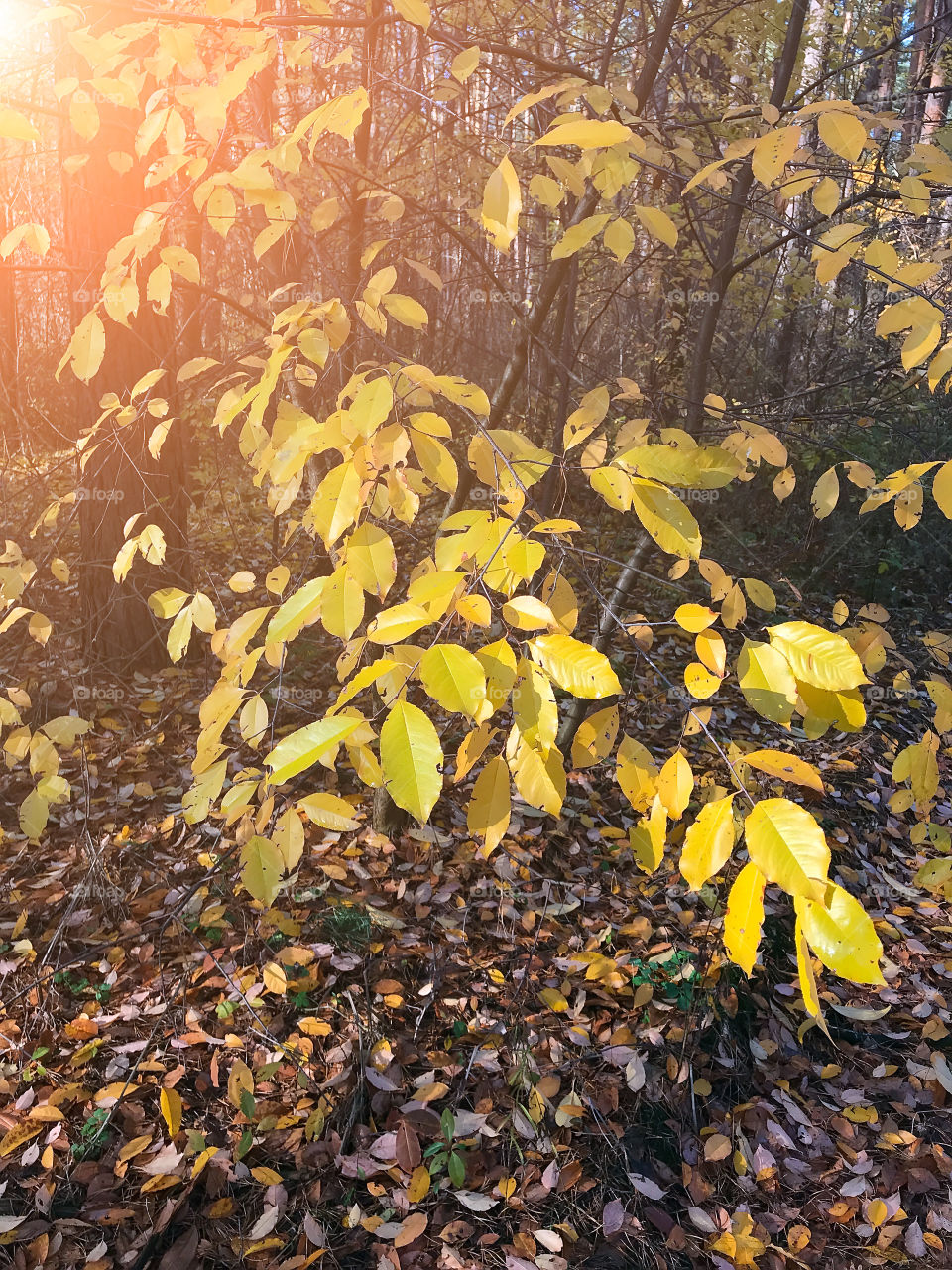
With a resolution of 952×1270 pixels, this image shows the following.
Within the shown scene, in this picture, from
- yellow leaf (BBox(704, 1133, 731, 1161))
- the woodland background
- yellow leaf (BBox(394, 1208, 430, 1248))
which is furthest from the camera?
yellow leaf (BBox(704, 1133, 731, 1161))

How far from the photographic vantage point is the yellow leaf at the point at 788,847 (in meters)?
0.65

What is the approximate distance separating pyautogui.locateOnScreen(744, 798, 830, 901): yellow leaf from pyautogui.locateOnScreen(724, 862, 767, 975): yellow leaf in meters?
0.03

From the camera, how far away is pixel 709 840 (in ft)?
2.57

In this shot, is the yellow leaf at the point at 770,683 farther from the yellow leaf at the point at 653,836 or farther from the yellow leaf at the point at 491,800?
the yellow leaf at the point at 491,800

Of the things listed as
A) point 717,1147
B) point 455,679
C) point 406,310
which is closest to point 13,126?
point 406,310

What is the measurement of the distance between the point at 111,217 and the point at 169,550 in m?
1.46

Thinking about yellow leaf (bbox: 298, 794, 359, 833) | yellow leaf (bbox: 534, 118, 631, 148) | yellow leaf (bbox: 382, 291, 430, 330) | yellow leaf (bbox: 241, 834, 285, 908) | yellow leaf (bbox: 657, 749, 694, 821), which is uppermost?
yellow leaf (bbox: 534, 118, 631, 148)

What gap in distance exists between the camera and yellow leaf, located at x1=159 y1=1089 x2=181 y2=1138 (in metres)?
1.97

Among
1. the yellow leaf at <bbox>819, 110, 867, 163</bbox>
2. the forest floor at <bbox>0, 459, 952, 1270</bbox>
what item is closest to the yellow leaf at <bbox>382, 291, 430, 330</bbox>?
the yellow leaf at <bbox>819, 110, 867, 163</bbox>

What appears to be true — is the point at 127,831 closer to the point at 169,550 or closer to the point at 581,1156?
the point at 169,550

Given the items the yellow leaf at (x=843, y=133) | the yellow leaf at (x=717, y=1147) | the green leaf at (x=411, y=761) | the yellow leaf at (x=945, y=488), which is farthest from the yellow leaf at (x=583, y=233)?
the yellow leaf at (x=717, y=1147)

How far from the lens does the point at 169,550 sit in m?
3.73

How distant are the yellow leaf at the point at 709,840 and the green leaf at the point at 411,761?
260 millimetres

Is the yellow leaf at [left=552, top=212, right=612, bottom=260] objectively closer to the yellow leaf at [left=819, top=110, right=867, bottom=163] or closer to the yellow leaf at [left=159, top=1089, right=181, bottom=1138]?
the yellow leaf at [left=819, top=110, right=867, bottom=163]
